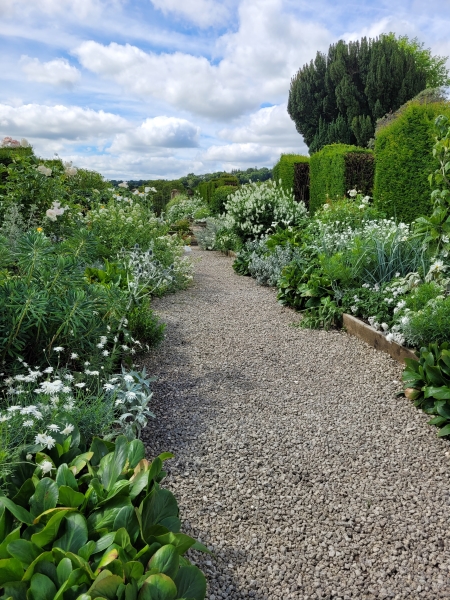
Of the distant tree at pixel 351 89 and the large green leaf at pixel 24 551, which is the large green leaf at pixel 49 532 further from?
the distant tree at pixel 351 89

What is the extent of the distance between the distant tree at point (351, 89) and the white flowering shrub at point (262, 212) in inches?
738

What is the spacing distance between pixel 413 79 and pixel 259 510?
30.1m

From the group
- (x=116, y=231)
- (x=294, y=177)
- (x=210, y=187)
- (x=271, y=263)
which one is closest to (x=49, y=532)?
(x=116, y=231)

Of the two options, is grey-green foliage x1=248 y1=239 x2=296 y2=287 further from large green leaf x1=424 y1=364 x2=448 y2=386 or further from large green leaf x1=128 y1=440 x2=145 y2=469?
large green leaf x1=128 y1=440 x2=145 y2=469

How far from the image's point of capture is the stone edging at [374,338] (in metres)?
4.10

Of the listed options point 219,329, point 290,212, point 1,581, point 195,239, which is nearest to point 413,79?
point 195,239

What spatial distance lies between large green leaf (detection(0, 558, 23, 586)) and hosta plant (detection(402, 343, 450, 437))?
2542 mm

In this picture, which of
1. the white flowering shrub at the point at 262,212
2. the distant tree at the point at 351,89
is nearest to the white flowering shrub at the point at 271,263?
the white flowering shrub at the point at 262,212

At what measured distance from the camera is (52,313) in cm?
301

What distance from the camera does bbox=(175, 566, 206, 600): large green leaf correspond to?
1474 millimetres

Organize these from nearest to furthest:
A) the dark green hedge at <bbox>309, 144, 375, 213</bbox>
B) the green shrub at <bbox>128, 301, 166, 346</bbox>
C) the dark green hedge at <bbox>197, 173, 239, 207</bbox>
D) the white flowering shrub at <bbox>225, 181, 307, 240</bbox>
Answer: the green shrub at <bbox>128, 301, 166, 346</bbox>, the white flowering shrub at <bbox>225, 181, 307, 240</bbox>, the dark green hedge at <bbox>309, 144, 375, 213</bbox>, the dark green hedge at <bbox>197, 173, 239, 207</bbox>

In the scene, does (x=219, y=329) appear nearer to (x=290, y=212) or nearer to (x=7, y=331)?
(x=7, y=331)

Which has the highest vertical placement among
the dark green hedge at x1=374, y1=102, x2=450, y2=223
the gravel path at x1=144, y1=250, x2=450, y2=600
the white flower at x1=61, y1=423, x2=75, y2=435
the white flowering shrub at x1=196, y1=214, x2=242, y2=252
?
the dark green hedge at x1=374, y1=102, x2=450, y2=223

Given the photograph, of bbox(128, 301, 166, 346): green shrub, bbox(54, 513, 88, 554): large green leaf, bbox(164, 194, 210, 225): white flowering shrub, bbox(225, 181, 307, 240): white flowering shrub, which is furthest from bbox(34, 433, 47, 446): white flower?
bbox(164, 194, 210, 225): white flowering shrub
